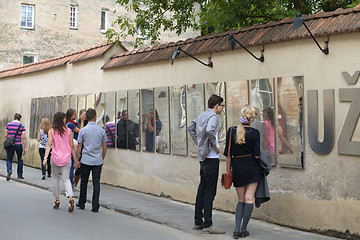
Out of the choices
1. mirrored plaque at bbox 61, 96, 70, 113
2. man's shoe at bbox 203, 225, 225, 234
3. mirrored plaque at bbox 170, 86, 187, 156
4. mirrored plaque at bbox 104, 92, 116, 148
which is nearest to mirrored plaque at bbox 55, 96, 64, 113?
mirrored plaque at bbox 61, 96, 70, 113

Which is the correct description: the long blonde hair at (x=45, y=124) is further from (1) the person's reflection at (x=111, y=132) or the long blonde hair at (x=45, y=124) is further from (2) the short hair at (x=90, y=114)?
(2) the short hair at (x=90, y=114)

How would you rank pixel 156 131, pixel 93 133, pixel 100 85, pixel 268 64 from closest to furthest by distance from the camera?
pixel 268 64 < pixel 93 133 < pixel 156 131 < pixel 100 85

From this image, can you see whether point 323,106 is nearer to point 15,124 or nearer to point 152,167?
point 152,167

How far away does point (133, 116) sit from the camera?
13602 mm

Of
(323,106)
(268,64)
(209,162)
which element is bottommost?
(209,162)

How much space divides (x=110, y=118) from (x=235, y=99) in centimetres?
529

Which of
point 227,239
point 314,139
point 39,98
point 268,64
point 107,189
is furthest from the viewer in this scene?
point 39,98

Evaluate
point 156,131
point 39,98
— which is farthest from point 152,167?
point 39,98

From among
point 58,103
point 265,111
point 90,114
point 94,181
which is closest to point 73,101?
point 58,103

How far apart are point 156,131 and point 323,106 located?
5006 millimetres

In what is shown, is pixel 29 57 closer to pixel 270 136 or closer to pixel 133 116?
pixel 133 116

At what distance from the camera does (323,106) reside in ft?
27.2

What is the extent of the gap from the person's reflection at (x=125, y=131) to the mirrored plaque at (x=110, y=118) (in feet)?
0.83

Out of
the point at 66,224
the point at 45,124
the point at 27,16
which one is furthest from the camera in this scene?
the point at 27,16
